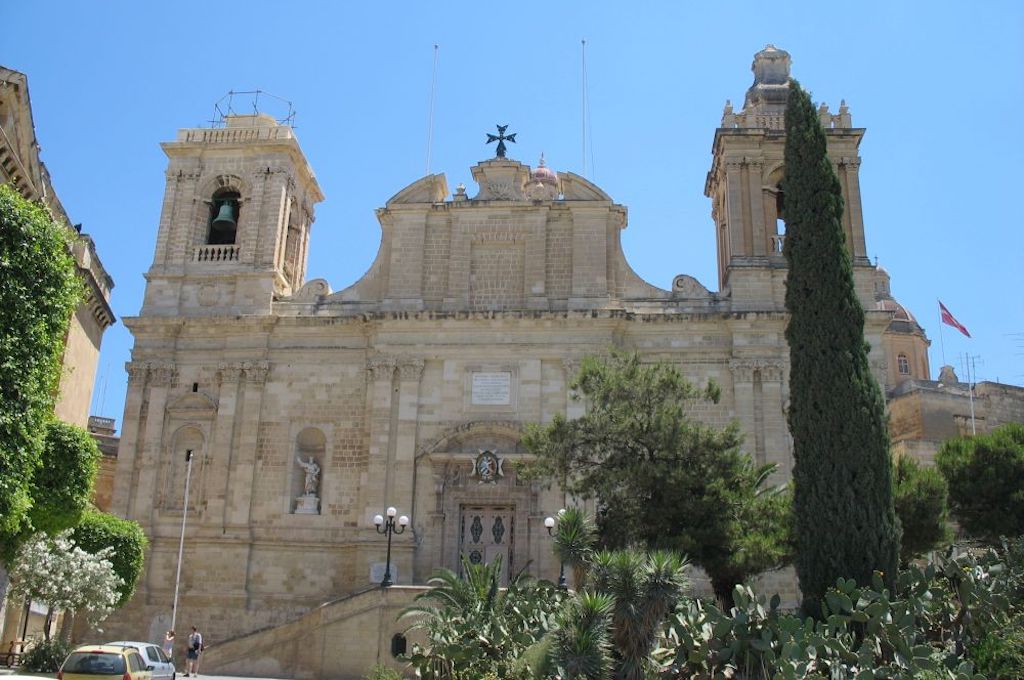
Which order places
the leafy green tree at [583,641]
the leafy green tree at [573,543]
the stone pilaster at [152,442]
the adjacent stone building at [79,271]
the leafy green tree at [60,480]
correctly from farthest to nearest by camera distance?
the stone pilaster at [152,442]
the adjacent stone building at [79,271]
the leafy green tree at [60,480]
the leafy green tree at [573,543]
the leafy green tree at [583,641]

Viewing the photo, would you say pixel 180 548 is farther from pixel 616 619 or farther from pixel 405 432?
pixel 616 619

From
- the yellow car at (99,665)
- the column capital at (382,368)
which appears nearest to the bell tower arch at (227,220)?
the column capital at (382,368)

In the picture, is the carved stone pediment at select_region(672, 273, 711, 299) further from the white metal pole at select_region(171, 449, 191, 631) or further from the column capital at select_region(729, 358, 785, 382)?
the white metal pole at select_region(171, 449, 191, 631)

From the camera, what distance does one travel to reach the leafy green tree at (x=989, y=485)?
1019 inches

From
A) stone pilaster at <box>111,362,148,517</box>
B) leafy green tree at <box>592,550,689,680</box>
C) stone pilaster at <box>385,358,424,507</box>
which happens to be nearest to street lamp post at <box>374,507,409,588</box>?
stone pilaster at <box>385,358,424,507</box>

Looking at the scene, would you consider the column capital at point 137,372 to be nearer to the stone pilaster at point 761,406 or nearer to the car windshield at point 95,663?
the car windshield at point 95,663

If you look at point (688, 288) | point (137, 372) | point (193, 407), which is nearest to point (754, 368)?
point (688, 288)

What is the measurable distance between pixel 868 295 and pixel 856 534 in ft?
44.4

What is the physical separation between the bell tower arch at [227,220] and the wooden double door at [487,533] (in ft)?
27.5

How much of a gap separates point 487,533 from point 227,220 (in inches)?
477

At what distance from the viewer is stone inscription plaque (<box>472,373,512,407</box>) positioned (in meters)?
27.0

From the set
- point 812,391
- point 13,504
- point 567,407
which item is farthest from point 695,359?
point 13,504

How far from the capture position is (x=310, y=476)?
89.5 feet

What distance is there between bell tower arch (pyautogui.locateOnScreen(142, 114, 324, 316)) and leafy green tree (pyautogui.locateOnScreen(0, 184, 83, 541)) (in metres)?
13.6
